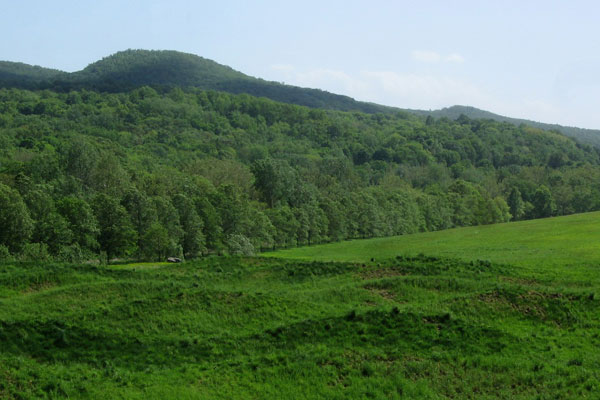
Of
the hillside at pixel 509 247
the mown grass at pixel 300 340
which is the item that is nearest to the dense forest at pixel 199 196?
the hillside at pixel 509 247

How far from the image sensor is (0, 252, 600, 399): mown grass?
18000 mm

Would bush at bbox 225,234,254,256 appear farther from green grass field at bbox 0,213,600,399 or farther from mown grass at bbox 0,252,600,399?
mown grass at bbox 0,252,600,399

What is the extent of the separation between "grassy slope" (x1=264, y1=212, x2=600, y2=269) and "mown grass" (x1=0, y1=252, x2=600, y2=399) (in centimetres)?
1039

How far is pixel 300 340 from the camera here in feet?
70.5

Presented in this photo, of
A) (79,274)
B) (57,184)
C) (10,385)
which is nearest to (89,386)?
(10,385)

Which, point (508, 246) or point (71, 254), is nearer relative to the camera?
point (508, 246)

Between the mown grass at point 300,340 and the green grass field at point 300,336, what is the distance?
57 millimetres

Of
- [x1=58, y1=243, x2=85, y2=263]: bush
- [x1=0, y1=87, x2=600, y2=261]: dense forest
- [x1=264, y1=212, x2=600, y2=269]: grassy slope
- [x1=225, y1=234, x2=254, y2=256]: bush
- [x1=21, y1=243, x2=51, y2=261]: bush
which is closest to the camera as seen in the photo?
[x1=264, y1=212, x2=600, y2=269]: grassy slope

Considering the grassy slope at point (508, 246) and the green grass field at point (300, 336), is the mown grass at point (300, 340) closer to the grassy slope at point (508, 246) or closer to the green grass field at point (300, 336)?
the green grass field at point (300, 336)

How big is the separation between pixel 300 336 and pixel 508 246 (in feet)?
112

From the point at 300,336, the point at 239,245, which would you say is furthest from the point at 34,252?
the point at 300,336

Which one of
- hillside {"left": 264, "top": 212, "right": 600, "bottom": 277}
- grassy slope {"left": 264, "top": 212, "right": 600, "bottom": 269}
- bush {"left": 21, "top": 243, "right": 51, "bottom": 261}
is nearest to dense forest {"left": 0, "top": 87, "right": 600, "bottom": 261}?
bush {"left": 21, "top": 243, "right": 51, "bottom": 261}

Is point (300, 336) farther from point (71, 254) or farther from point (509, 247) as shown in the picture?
point (71, 254)

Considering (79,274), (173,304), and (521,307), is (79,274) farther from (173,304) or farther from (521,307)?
(521,307)
